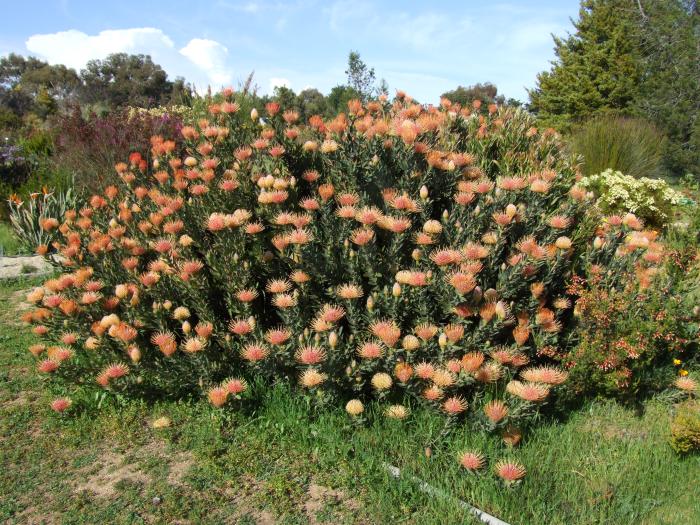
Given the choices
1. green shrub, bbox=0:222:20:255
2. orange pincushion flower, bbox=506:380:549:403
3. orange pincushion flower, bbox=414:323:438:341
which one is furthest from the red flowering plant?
green shrub, bbox=0:222:20:255

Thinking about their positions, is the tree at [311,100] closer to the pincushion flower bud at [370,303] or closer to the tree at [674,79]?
the tree at [674,79]

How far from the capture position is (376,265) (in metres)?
3.27

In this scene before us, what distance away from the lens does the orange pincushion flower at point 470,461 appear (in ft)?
8.81

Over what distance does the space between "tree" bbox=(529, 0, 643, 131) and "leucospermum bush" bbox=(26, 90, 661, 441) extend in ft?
70.8

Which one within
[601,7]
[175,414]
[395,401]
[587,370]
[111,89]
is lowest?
[175,414]

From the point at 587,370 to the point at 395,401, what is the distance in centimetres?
120

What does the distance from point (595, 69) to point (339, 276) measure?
2656 centimetres

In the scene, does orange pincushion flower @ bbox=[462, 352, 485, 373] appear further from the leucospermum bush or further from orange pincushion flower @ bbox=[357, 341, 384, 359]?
orange pincushion flower @ bbox=[357, 341, 384, 359]

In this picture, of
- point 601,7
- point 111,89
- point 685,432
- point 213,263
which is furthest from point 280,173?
point 111,89

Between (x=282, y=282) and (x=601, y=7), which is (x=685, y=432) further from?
(x=601, y=7)

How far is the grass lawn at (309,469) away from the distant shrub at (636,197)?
4579 millimetres

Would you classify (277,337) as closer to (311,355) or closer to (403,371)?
(311,355)

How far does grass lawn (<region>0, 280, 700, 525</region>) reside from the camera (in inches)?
103

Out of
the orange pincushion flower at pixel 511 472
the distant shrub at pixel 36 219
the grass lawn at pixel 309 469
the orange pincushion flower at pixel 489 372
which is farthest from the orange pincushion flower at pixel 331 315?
the distant shrub at pixel 36 219
